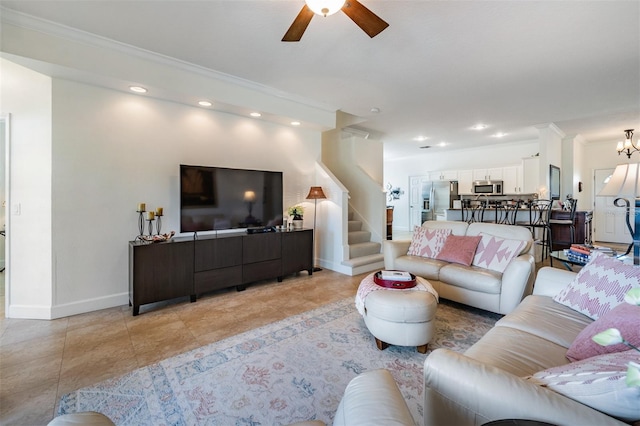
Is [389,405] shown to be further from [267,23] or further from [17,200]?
[17,200]

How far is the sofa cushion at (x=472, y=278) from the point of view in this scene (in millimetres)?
2689

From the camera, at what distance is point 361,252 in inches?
193

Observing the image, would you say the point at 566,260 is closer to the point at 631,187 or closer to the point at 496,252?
the point at 496,252

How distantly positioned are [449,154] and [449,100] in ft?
16.7

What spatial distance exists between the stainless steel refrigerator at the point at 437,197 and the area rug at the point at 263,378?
6462 millimetres

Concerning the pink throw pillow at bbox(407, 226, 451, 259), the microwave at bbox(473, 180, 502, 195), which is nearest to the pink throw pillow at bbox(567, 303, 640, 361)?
the pink throw pillow at bbox(407, 226, 451, 259)

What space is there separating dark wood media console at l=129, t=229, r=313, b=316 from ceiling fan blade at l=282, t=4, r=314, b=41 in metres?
2.37

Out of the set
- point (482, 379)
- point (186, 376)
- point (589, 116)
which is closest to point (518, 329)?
point (482, 379)

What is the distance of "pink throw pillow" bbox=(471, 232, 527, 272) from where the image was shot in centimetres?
284

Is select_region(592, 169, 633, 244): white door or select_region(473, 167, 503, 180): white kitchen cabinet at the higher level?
select_region(473, 167, 503, 180): white kitchen cabinet

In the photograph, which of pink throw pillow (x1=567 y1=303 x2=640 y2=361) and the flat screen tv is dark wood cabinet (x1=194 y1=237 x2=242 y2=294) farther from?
pink throw pillow (x1=567 y1=303 x2=640 y2=361)

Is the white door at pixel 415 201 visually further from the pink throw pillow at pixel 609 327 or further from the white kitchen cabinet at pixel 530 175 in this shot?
the pink throw pillow at pixel 609 327

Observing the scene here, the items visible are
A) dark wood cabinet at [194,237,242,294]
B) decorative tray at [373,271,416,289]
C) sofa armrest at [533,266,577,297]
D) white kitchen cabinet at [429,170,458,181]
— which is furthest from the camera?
white kitchen cabinet at [429,170,458,181]

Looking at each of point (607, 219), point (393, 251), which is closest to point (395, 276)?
point (393, 251)
